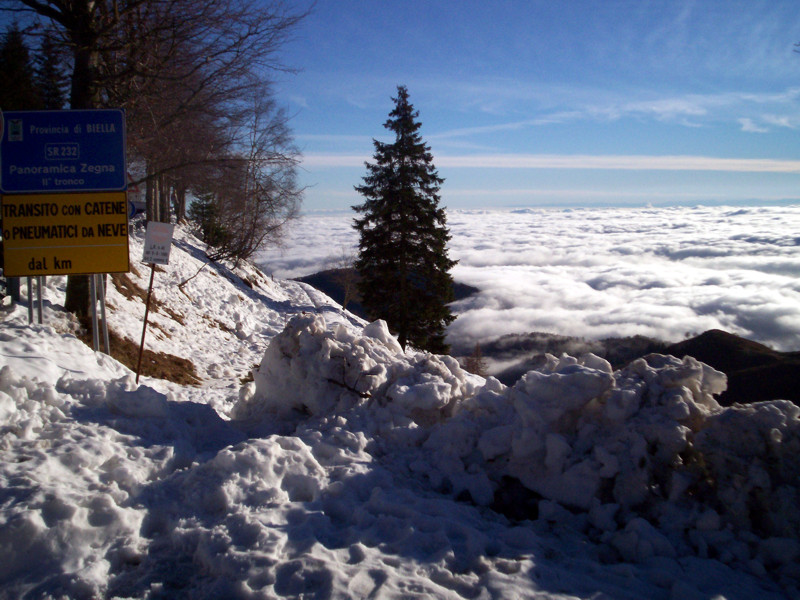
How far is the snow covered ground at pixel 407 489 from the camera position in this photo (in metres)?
3.33

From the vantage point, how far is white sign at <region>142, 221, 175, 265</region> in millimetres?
8906

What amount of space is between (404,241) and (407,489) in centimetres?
1903

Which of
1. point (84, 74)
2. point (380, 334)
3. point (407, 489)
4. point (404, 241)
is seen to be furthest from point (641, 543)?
point (404, 241)


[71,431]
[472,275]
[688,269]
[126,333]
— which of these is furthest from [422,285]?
[688,269]

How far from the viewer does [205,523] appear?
12.4 ft

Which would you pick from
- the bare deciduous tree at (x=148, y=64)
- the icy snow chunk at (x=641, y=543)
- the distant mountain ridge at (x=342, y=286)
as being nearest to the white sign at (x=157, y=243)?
the bare deciduous tree at (x=148, y=64)

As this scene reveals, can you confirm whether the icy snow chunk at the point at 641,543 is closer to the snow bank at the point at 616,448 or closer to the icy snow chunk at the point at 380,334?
the snow bank at the point at 616,448

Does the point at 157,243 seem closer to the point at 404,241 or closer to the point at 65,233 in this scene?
the point at 65,233

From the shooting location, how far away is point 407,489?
4508mm

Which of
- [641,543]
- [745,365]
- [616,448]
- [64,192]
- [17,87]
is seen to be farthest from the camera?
[17,87]

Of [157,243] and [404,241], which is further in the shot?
[404,241]

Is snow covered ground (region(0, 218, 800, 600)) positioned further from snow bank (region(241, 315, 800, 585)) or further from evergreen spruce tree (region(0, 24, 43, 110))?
evergreen spruce tree (region(0, 24, 43, 110))

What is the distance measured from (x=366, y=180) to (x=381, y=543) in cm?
2155

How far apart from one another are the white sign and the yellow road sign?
1.10 m
